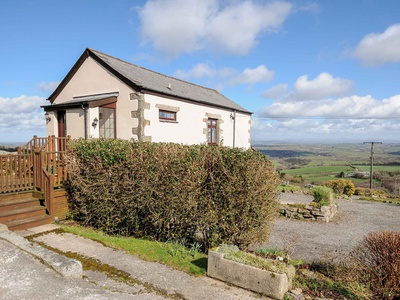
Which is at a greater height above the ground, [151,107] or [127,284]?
[151,107]

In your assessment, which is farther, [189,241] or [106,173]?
[106,173]

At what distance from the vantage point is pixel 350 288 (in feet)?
13.9

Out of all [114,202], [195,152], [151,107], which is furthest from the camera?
[151,107]

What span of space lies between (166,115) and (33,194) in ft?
24.1

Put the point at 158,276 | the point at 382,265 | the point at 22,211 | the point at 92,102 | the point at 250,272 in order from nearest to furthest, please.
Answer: the point at 382,265 < the point at 250,272 < the point at 158,276 < the point at 22,211 < the point at 92,102

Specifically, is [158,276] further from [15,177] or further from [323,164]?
[323,164]

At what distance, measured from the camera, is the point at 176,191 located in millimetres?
6012

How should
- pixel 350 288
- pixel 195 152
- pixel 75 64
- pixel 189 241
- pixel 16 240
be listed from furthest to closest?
pixel 75 64 → pixel 189 241 → pixel 195 152 → pixel 16 240 → pixel 350 288

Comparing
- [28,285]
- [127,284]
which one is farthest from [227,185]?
[28,285]

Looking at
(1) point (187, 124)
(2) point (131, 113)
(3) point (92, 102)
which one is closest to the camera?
(3) point (92, 102)

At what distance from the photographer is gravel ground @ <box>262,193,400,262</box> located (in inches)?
315

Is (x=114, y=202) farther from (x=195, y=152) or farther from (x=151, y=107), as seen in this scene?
(x=151, y=107)

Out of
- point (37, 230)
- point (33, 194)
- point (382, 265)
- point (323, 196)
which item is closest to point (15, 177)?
point (33, 194)

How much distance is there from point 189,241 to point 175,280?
1.88 m
